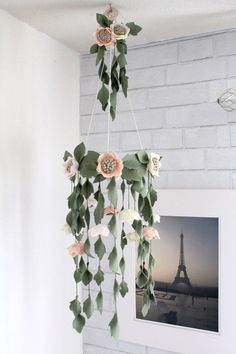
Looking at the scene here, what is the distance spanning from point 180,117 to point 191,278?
0.61 m

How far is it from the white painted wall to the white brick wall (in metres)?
0.19

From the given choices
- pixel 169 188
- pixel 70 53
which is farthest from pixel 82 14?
pixel 169 188

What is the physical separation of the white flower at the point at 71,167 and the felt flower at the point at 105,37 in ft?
1.17

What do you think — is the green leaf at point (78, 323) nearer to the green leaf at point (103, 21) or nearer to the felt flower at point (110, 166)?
the felt flower at point (110, 166)

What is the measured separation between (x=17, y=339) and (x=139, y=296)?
493mm

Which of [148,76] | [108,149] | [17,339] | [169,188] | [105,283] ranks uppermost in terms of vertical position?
[148,76]

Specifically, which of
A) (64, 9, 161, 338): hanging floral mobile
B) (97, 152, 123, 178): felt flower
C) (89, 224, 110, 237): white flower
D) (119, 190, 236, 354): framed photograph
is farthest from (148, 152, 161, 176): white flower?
(119, 190, 236, 354): framed photograph

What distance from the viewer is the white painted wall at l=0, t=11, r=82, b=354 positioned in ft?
4.23

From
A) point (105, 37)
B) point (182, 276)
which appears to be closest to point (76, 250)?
point (182, 276)

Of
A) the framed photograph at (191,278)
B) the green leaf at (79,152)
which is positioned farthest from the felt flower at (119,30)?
the framed photograph at (191,278)

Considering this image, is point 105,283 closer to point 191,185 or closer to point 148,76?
point 191,185

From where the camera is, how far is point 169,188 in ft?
4.96

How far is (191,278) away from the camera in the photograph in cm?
146

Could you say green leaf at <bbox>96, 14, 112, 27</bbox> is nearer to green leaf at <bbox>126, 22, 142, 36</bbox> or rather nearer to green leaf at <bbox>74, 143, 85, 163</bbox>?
green leaf at <bbox>126, 22, 142, 36</bbox>
